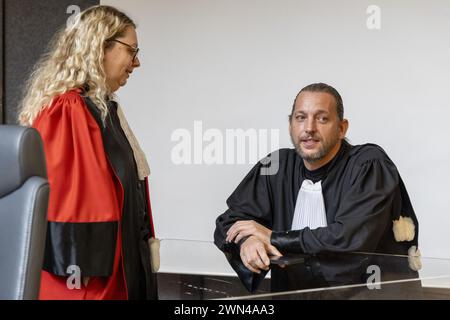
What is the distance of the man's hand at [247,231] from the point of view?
2088 millimetres

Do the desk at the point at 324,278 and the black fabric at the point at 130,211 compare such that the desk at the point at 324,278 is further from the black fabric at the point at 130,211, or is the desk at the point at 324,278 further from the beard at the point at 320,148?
the beard at the point at 320,148

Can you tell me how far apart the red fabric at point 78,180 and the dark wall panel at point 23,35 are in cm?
238

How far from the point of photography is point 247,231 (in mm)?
2141

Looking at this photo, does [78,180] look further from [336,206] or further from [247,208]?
[336,206]

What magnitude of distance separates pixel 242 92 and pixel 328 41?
2.00ft

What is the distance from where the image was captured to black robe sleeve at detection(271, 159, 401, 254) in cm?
201

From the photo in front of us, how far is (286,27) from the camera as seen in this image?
12.9 feet

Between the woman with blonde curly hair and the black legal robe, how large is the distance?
1.17 feet

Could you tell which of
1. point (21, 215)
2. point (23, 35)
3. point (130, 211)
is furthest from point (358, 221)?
point (23, 35)

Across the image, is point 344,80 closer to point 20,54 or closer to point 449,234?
point 449,234

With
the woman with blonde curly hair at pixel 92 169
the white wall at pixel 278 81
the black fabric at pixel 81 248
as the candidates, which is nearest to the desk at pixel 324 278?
the woman with blonde curly hair at pixel 92 169

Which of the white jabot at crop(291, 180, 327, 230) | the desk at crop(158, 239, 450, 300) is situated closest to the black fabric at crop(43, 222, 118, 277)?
the desk at crop(158, 239, 450, 300)

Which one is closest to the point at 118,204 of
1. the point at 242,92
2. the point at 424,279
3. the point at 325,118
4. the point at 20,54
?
the point at 325,118

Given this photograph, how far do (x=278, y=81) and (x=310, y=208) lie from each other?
1.86 meters
